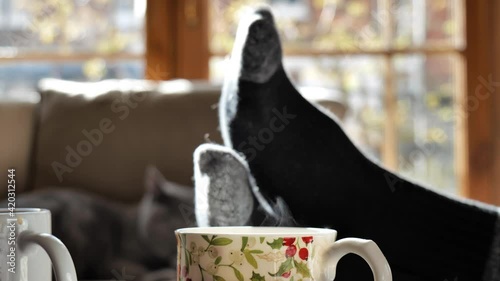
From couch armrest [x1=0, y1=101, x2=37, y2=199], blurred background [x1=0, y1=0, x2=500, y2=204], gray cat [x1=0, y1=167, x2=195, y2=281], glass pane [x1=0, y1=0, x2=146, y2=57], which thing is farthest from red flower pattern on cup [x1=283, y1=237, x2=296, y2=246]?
glass pane [x1=0, y1=0, x2=146, y2=57]

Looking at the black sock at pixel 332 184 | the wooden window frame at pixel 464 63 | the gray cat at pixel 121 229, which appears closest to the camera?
the black sock at pixel 332 184

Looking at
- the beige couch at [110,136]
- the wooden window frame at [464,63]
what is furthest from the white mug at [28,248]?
the wooden window frame at [464,63]

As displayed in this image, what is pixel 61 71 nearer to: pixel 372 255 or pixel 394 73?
pixel 394 73

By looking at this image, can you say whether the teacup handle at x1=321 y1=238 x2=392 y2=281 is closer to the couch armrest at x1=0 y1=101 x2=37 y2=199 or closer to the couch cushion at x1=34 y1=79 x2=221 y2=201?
the couch cushion at x1=34 y1=79 x2=221 y2=201

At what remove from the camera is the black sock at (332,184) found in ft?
2.34

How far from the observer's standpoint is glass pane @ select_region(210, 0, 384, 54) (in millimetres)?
2680

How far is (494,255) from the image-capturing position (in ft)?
2.34

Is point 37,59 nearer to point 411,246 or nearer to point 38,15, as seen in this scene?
point 38,15

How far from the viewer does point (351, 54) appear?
2.67m

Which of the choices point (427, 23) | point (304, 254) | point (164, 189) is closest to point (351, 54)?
point (427, 23)

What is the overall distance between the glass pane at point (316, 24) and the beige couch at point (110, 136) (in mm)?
673

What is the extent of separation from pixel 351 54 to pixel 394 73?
0.16 meters

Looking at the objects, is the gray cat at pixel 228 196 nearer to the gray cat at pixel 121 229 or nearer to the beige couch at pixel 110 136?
the gray cat at pixel 121 229

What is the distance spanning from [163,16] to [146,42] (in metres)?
0.10
